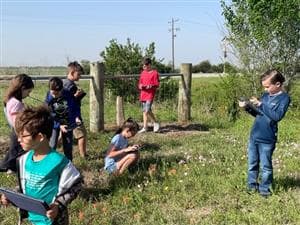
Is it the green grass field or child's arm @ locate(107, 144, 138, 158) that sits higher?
child's arm @ locate(107, 144, 138, 158)

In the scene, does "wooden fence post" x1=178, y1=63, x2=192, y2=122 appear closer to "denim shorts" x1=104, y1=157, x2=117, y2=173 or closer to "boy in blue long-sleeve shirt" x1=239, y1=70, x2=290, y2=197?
"denim shorts" x1=104, y1=157, x2=117, y2=173

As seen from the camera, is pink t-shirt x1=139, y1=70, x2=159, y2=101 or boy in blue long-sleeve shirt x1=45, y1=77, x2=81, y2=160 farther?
pink t-shirt x1=139, y1=70, x2=159, y2=101

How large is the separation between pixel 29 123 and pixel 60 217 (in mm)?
608

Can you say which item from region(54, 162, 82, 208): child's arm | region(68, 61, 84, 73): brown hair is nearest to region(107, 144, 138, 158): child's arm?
region(68, 61, 84, 73): brown hair

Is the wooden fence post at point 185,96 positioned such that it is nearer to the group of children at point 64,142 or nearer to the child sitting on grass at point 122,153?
the group of children at point 64,142

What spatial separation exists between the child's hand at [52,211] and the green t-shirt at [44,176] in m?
0.23

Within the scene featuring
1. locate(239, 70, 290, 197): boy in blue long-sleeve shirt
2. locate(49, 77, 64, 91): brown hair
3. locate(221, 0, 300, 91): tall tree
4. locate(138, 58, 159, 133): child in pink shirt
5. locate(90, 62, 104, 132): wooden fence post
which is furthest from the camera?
locate(221, 0, 300, 91): tall tree

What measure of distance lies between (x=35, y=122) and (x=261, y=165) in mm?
3454

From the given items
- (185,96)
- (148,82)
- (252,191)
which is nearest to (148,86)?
(148,82)

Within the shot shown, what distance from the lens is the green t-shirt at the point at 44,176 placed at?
3.20 m

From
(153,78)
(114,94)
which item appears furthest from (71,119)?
(114,94)

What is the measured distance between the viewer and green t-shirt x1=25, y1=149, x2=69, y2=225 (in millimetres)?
3201

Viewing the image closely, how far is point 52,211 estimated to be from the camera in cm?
295

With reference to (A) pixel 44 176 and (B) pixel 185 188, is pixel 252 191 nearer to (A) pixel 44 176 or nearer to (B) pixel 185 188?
(B) pixel 185 188
